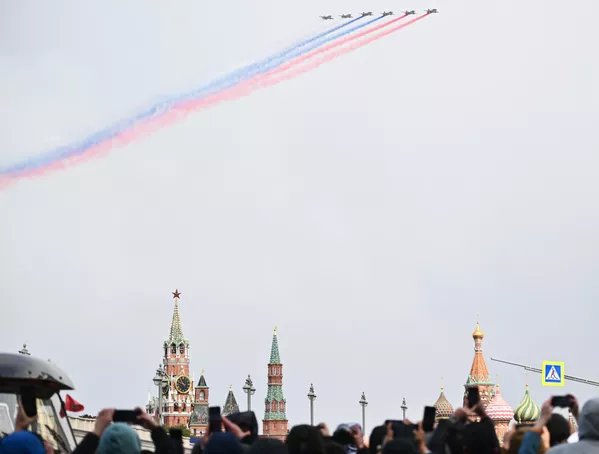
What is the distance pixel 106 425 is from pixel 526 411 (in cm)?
16121

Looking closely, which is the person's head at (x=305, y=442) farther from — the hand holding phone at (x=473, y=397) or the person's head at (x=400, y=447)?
the hand holding phone at (x=473, y=397)

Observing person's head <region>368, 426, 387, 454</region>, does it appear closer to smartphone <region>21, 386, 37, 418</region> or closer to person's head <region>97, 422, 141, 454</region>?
person's head <region>97, 422, 141, 454</region>

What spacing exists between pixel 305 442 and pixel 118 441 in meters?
1.69

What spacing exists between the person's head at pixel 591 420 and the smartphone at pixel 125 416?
430cm

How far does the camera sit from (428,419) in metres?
13.9

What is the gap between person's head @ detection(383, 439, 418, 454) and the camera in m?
11.7

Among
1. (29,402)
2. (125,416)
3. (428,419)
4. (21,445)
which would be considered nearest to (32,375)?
(29,402)

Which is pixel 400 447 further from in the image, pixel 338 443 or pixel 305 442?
pixel 338 443

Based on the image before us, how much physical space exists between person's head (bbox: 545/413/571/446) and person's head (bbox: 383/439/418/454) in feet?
6.89

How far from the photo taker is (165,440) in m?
12.9

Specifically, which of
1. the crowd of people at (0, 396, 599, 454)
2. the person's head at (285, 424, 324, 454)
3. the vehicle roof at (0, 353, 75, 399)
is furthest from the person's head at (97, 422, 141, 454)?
the vehicle roof at (0, 353, 75, 399)

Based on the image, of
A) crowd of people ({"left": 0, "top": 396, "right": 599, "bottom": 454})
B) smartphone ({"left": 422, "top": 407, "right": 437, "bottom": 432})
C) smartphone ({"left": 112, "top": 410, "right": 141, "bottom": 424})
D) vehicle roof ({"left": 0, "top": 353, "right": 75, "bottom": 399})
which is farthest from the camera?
vehicle roof ({"left": 0, "top": 353, "right": 75, "bottom": 399})

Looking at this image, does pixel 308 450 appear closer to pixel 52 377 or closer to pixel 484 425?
pixel 484 425

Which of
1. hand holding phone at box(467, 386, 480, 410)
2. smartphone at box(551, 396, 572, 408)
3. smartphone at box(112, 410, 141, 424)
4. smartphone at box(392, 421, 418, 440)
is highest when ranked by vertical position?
hand holding phone at box(467, 386, 480, 410)
